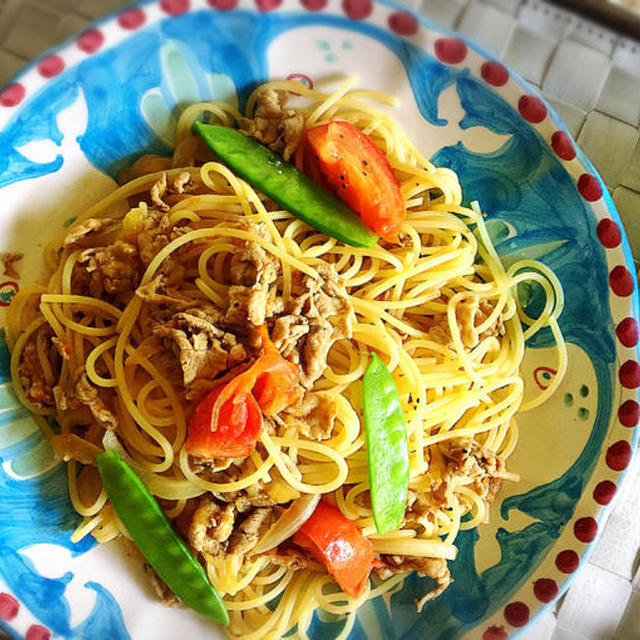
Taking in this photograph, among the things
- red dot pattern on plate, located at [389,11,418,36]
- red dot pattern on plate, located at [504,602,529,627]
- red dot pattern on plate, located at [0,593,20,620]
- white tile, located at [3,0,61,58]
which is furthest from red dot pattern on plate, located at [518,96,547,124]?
red dot pattern on plate, located at [0,593,20,620]

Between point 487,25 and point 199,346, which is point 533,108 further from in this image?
point 199,346

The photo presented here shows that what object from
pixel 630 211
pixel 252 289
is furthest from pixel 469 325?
pixel 630 211

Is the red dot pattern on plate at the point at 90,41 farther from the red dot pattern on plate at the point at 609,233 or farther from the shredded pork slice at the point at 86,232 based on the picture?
the red dot pattern on plate at the point at 609,233

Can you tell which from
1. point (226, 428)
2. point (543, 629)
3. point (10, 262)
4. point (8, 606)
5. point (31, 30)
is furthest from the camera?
point (31, 30)

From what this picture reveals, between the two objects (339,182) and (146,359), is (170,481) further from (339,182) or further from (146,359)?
(339,182)

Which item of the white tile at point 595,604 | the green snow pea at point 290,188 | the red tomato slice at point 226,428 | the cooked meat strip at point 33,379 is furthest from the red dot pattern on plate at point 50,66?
the white tile at point 595,604

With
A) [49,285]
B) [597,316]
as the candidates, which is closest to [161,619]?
[49,285]
